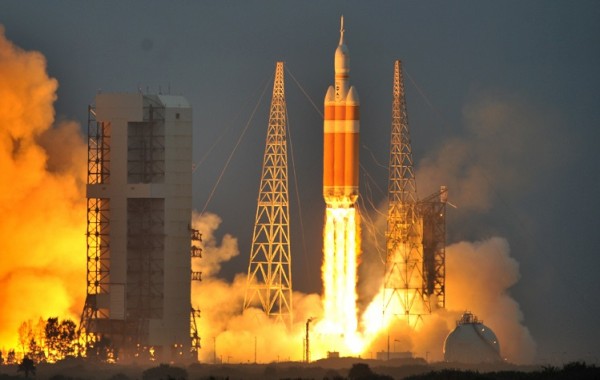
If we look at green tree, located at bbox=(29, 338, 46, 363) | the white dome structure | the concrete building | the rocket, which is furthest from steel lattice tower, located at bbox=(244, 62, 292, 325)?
green tree, located at bbox=(29, 338, 46, 363)

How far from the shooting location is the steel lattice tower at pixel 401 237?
181500mm

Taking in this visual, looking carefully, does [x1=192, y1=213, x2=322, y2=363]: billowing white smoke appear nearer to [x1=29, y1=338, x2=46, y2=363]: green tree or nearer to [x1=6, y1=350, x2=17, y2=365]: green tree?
[x1=29, y1=338, x2=46, y2=363]: green tree

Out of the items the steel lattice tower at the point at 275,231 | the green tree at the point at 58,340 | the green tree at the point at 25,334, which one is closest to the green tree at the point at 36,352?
the green tree at the point at 58,340

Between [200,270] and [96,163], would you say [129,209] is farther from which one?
[200,270]

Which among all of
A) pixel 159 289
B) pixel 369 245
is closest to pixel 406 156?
pixel 369 245

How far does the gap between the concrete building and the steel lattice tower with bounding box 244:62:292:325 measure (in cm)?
757

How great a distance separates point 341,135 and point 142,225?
422 inches

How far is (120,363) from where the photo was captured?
169500 mm

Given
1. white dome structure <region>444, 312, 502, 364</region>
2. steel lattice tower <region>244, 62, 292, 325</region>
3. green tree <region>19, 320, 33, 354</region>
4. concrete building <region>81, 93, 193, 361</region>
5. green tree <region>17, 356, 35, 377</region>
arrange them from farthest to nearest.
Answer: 1. steel lattice tower <region>244, 62, 292, 325</region>
2. green tree <region>19, 320, 33, 354</region>
3. white dome structure <region>444, 312, 502, 364</region>
4. concrete building <region>81, 93, 193, 361</region>
5. green tree <region>17, 356, 35, 377</region>

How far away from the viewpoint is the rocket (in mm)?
173500

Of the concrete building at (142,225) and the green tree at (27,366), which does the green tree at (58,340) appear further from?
the green tree at (27,366)

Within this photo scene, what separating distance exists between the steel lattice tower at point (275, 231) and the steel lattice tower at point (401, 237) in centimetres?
531

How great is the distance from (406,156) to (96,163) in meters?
18.9

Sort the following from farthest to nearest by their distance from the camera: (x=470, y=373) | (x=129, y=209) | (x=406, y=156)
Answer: (x=406, y=156) → (x=129, y=209) → (x=470, y=373)
